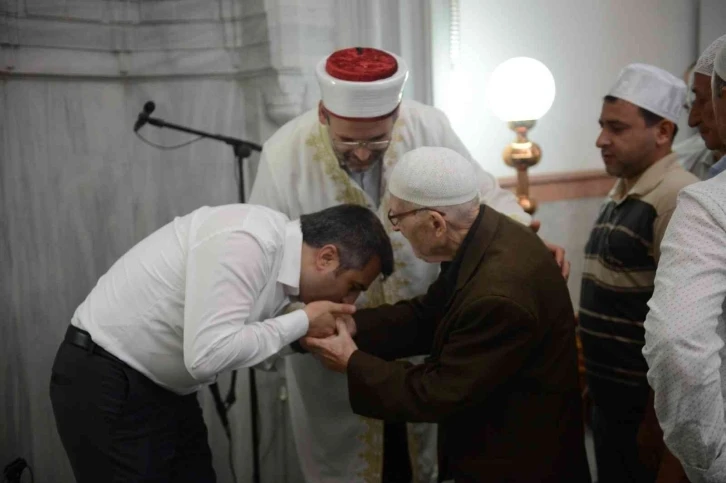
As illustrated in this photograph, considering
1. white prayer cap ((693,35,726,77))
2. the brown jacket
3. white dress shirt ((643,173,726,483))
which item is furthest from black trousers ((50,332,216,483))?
white prayer cap ((693,35,726,77))

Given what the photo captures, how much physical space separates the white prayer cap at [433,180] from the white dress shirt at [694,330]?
0.57 meters

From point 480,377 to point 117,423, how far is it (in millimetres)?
970

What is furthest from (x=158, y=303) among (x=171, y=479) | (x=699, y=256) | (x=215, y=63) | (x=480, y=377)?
(x=215, y=63)

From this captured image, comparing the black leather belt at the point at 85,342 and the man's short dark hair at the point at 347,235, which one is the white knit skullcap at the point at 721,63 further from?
the black leather belt at the point at 85,342

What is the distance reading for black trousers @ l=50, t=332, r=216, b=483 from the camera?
1.94m

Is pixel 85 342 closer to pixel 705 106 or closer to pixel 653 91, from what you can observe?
pixel 705 106

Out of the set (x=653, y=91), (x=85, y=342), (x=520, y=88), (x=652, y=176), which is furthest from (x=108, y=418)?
(x=520, y=88)

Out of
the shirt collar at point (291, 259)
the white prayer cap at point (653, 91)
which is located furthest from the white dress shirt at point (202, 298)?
the white prayer cap at point (653, 91)

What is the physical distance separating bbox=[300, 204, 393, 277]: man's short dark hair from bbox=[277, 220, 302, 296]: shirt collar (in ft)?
0.09

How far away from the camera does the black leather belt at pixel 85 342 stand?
195 cm

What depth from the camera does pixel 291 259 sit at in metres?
1.92

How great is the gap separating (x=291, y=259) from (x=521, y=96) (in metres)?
1.71

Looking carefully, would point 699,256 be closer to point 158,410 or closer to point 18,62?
point 158,410

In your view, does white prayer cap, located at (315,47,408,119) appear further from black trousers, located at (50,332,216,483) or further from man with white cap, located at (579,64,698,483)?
black trousers, located at (50,332,216,483)
